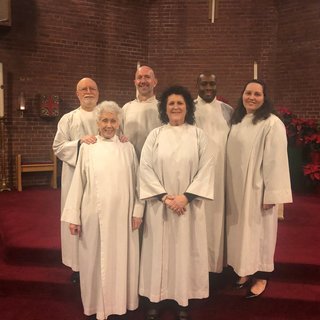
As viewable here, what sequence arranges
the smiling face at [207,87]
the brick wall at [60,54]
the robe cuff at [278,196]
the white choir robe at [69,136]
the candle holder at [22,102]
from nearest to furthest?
the robe cuff at [278,196], the smiling face at [207,87], the white choir robe at [69,136], the candle holder at [22,102], the brick wall at [60,54]

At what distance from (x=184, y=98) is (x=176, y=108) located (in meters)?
0.10

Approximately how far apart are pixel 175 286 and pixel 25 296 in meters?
1.56

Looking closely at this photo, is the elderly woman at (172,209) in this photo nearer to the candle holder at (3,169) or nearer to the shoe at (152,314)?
the shoe at (152,314)

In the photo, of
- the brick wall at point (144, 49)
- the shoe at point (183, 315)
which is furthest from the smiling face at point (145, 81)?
the brick wall at point (144, 49)

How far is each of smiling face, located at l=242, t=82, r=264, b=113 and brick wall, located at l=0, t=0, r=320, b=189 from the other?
18.0ft

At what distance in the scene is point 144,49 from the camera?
8867 millimetres

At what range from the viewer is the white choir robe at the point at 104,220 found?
2873mm

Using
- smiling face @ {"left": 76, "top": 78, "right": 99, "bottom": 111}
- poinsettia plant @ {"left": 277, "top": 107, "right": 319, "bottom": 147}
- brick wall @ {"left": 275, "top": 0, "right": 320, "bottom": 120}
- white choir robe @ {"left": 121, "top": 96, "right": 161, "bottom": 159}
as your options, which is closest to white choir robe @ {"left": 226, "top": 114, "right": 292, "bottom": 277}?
white choir robe @ {"left": 121, "top": 96, "right": 161, "bottom": 159}

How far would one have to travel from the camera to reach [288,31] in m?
8.27

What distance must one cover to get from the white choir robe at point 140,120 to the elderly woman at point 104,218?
653 mm

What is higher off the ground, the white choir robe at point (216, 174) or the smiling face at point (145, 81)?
the smiling face at point (145, 81)

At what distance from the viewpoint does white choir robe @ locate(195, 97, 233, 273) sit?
3432 millimetres

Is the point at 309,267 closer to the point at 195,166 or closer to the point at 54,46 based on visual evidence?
the point at 195,166

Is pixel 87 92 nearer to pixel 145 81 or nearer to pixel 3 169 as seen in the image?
pixel 145 81
